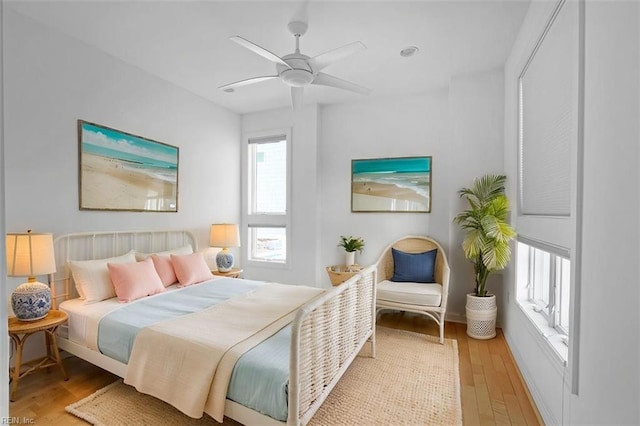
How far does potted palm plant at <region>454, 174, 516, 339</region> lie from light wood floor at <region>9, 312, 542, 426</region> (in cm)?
22

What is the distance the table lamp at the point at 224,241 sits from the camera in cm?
400

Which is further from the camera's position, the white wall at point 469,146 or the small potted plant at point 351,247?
the small potted plant at point 351,247

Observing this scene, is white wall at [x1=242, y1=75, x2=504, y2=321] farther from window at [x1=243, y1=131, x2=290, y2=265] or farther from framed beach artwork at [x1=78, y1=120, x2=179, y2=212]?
framed beach artwork at [x1=78, y1=120, x2=179, y2=212]

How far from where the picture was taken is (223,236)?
Result: 4059 millimetres

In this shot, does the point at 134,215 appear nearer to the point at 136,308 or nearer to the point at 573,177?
the point at 136,308

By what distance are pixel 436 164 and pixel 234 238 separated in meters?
2.80

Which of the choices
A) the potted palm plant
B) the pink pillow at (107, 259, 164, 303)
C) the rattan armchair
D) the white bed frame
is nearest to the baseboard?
the rattan armchair

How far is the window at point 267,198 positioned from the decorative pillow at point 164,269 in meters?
1.72

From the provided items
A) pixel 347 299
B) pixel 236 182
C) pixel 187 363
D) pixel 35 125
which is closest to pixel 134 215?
pixel 35 125

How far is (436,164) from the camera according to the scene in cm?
393

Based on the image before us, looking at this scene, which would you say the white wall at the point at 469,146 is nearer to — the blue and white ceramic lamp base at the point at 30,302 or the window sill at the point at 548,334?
the window sill at the point at 548,334

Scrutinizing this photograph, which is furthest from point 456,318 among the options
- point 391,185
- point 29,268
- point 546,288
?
point 29,268

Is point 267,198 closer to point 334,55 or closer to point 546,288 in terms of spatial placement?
point 334,55

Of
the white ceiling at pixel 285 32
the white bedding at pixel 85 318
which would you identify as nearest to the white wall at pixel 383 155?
the white ceiling at pixel 285 32
